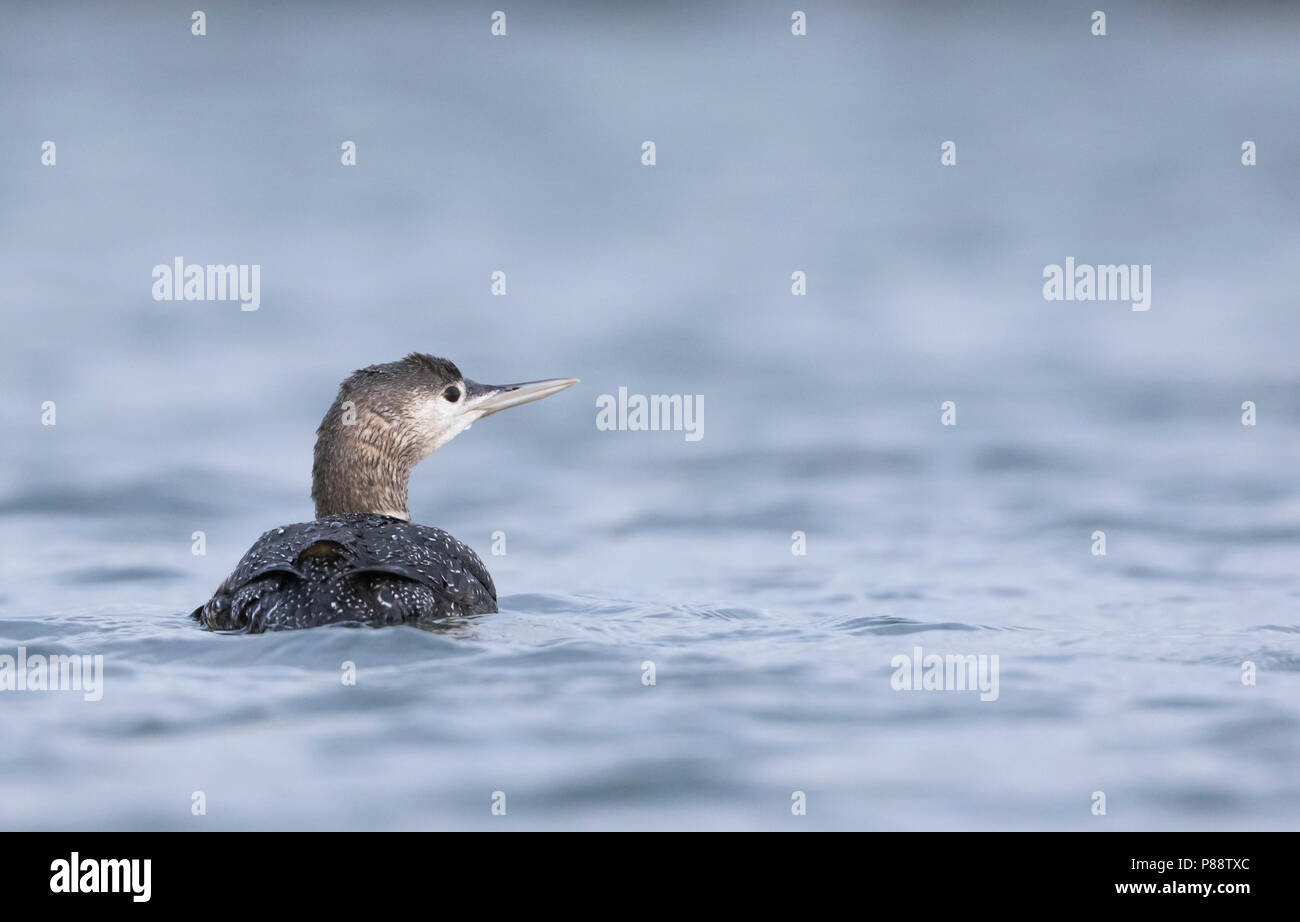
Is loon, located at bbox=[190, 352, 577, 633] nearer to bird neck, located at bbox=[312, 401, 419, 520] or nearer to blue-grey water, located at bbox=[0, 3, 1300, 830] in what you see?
bird neck, located at bbox=[312, 401, 419, 520]

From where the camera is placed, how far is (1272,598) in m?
7.34

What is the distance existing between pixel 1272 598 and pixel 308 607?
13.7ft

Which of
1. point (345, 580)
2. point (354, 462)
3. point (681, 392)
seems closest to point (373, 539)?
point (345, 580)

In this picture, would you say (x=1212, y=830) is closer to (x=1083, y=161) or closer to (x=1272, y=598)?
(x=1272, y=598)

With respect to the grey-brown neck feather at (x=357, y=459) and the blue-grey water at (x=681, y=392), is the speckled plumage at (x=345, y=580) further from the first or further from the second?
the grey-brown neck feather at (x=357, y=459)

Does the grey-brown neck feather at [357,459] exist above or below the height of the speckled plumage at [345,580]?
above

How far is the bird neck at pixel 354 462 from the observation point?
6.88m

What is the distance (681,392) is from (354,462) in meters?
5.46

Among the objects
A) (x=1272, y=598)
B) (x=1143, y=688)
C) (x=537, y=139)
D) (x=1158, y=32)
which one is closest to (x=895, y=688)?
(x=1143, y=688)

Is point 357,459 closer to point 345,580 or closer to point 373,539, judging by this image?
point 373,539

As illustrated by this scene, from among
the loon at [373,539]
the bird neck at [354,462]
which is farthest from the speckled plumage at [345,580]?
the bird neck at [354,462]

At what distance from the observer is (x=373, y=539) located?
6.11 m

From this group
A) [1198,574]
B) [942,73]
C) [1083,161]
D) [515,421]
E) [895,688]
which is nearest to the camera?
[895,688]

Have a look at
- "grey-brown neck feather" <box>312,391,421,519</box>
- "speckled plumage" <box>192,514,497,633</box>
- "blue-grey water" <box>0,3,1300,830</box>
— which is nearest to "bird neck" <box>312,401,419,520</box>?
"grey-brown neck feather" <box>312,391,421,519</box>
